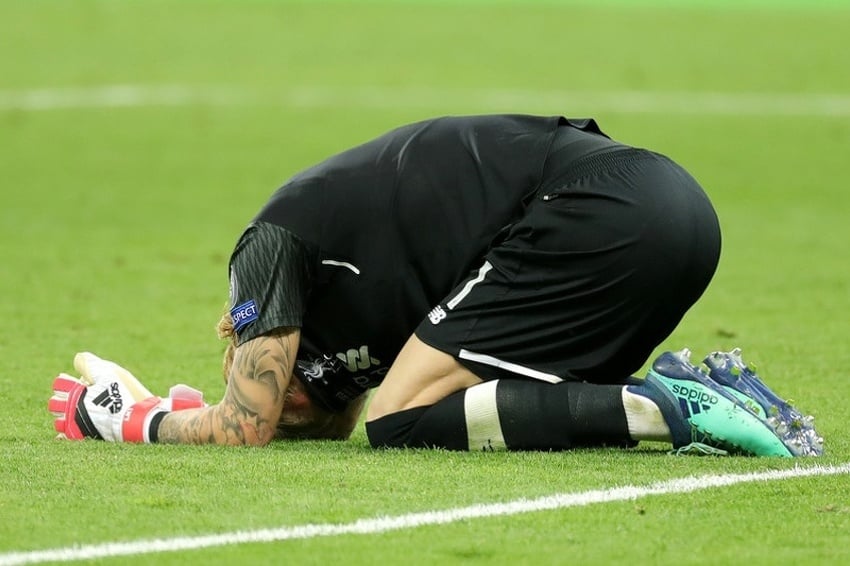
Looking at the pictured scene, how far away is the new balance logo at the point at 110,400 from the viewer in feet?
21.3

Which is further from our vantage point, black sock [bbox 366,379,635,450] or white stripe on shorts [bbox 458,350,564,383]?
white stripe on shorts [bbox 458,350,564,383]

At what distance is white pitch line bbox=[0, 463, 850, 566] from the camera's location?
184 inches

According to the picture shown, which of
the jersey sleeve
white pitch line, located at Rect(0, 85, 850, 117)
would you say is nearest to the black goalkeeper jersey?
the jersey sleeve

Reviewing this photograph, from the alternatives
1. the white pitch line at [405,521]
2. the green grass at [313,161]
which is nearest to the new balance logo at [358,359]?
the green grass at [313,161]

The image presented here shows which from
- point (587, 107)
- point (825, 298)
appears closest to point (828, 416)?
point (825, 298)

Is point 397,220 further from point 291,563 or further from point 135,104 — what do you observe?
point 135,104

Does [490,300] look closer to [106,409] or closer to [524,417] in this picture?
[524,417]

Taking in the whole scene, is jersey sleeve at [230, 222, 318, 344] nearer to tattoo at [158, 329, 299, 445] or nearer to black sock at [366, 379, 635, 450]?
tattoo at [158, 329, 299, 445]

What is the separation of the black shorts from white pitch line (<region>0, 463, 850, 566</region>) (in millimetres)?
781

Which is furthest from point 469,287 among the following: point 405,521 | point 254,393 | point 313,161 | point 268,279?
point 313,161

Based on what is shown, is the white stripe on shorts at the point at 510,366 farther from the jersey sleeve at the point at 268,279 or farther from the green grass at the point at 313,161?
the jersey sleeve at the point at 268,279

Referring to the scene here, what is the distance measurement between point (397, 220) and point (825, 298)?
17.1 feet

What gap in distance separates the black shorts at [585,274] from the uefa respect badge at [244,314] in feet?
1.98

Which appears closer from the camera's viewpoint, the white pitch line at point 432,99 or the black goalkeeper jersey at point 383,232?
the black goalkeeper jersey at point 383,232
